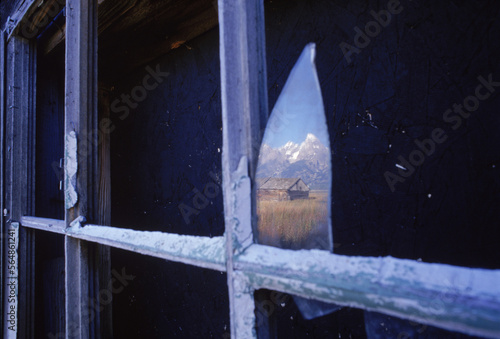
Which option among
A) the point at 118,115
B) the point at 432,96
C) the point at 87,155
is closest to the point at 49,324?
the point at 87,155

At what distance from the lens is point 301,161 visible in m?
0.44

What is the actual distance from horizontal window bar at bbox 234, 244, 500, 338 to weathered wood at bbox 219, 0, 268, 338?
5 centimetres

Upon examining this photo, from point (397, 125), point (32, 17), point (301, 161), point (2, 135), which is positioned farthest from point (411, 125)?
point (2, 135)

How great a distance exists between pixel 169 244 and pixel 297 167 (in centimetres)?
30

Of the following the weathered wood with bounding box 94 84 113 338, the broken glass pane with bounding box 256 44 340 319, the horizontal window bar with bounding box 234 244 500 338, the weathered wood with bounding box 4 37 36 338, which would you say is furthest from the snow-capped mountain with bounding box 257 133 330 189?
the weathered wood with bounding box 94 84 113 338

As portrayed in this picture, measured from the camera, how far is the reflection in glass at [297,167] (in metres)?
0.42

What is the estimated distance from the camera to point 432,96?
90 centimetres

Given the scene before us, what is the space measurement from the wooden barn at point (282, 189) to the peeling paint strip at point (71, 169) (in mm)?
669

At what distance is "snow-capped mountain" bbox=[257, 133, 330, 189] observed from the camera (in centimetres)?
42

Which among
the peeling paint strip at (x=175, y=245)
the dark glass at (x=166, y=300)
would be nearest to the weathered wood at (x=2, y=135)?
the dark glass at (x=166, y=300)

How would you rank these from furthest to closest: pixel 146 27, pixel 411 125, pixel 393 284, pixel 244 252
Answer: pixel 146 27 → pixel 411 125 → pixel 244 252 → pixel 393 284

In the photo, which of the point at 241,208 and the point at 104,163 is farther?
the point at 104,163

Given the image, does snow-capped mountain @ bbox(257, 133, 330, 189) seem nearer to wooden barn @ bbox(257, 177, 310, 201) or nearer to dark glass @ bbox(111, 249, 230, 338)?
wooden barn @ bbox(257, 177, 310, 201)

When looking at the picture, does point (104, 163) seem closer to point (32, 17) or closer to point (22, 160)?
point (22, 160)
